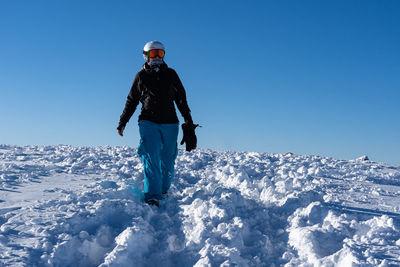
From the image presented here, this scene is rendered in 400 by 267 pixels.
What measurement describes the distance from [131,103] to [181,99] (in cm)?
72

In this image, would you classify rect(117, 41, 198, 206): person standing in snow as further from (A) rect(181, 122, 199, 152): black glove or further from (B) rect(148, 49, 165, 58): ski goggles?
(A) rect(181, 122, 199, 152): black glove

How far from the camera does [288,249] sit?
2754mm

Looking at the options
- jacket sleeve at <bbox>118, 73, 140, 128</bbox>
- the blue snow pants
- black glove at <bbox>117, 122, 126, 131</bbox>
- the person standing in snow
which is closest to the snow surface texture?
the blue snow pants

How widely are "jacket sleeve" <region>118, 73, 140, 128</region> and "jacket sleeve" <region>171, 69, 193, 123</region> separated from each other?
1.73ft

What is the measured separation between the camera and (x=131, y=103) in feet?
14.9

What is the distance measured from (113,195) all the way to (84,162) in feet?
11.6

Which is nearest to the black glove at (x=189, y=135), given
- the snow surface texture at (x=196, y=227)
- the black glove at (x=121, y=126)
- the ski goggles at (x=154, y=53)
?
the snow surface texture at (x=196, y=227)

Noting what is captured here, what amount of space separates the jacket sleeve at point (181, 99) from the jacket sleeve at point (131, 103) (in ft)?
1.73

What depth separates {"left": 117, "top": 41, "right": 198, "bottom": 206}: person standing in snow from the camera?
4176 mm

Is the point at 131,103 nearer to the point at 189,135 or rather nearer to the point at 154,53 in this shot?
the point at 154,53

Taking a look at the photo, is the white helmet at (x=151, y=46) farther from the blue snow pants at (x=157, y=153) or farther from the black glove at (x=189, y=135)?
the black glove at (x=189, y=135)

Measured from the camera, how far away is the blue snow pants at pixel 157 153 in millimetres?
4102

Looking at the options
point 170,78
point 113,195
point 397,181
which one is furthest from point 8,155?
point 397,181

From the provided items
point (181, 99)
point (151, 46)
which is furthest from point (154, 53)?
point (181, 99)
